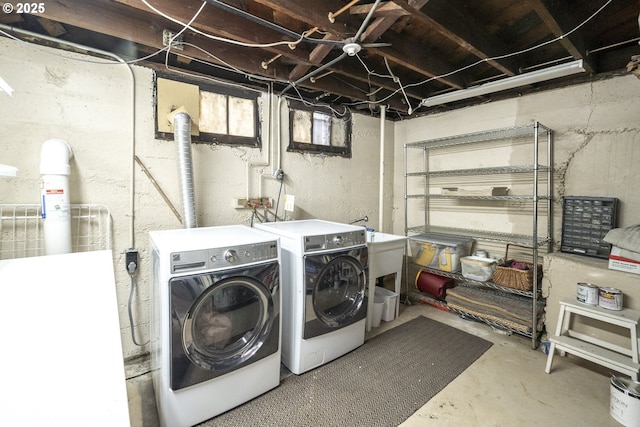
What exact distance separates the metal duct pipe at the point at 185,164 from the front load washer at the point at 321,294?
566 millimetres

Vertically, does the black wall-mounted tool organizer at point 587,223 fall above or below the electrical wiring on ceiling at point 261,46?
below

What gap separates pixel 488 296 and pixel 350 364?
1.52 m

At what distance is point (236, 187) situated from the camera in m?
2.41

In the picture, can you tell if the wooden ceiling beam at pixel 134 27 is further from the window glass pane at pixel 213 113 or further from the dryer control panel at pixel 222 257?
the dryer control panel at pixel 222 257

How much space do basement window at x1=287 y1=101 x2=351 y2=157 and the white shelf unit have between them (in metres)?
0.83

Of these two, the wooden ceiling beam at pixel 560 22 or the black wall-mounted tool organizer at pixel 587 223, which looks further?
the black wall-mounted tool organizer at pixel 587 223

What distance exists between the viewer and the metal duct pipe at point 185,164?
1.93m

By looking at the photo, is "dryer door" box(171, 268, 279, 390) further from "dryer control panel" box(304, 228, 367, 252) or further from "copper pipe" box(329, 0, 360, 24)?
"copper pipe" box(329, 0, 360, 24)

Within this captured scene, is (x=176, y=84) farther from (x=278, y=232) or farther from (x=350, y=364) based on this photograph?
(x=350, y=364)

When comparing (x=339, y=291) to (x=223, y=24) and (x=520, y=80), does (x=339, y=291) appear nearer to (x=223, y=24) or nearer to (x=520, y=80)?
(x=223, y=24)

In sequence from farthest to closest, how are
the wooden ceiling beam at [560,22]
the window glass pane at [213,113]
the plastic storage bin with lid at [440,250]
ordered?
1. the plastic storage bin with lid at [440,250]
2. the window glass pane at [213,113]
3. the wooden ceiling beam at [560,22]

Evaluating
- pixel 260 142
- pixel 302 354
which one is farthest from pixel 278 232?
pixel 260 142

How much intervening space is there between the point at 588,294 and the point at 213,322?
2.43 metres

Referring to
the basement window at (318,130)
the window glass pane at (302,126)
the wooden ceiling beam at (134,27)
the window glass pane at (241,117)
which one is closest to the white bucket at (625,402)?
the basement window at (318,130)
